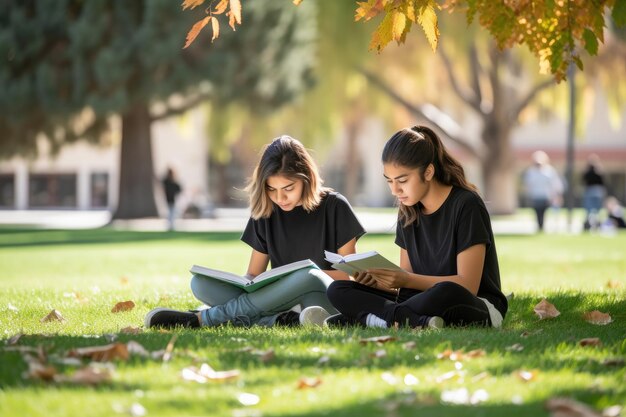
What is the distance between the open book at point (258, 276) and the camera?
19.9ft

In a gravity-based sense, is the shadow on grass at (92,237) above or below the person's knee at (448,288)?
below

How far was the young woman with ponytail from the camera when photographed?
5883 mm

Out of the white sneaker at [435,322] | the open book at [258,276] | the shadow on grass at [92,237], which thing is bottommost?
the shadow on grass at [92,237]

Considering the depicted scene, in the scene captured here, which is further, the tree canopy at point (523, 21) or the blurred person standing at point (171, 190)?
the blurred person standing at point (171, 190)

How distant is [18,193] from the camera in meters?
61.4

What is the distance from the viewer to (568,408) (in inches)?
136

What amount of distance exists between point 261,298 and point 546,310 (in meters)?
2.05

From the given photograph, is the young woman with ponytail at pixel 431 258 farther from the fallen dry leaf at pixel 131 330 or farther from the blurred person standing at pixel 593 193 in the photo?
the blurred person standing at pixel 593 193

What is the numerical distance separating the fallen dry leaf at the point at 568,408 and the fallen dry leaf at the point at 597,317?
126 inches

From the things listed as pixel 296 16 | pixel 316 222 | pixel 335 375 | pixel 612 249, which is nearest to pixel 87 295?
pixel 316 222

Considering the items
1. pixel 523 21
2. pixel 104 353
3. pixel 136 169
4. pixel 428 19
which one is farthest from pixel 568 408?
pixel 136 169

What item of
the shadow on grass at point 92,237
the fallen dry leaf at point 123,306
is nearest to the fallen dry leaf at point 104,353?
→ the fallen dry leaf at point 123,306

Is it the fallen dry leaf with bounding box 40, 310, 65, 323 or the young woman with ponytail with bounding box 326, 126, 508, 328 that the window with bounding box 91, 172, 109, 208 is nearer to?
the fallen dry leaf with bounding box 40, 310, 65, 323

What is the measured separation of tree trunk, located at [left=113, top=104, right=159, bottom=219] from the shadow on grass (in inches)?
166
